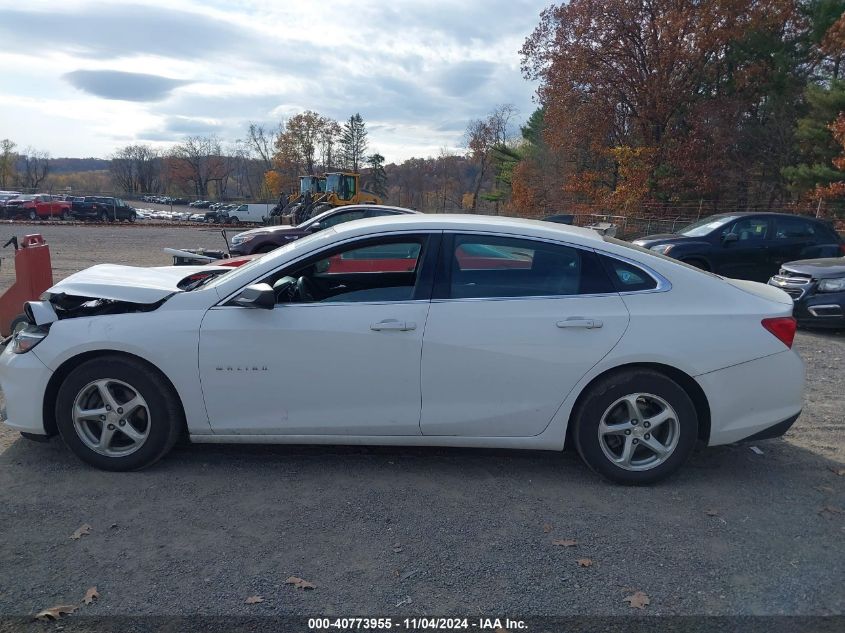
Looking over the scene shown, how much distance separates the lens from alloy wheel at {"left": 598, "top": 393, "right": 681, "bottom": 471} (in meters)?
4.07

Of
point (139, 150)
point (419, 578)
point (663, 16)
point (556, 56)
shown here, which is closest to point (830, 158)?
point (663, 16)

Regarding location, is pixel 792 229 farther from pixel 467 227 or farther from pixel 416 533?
pixel 416 533

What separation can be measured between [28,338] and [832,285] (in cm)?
926

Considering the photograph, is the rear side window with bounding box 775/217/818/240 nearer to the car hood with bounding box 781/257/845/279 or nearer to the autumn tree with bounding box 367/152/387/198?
the car hood with bounding box 781/257/845/279

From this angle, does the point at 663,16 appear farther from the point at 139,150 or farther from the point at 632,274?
the point at 139,150

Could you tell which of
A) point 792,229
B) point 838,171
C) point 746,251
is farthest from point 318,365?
point 838,171

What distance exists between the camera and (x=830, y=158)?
29.4 m

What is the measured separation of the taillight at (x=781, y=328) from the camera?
4.11 m

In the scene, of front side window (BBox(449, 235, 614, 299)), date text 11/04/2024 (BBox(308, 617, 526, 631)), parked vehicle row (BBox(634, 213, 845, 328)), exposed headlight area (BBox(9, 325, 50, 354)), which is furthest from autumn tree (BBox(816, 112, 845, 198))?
exposed headlight area (BBox(9, 325, 50, 354))

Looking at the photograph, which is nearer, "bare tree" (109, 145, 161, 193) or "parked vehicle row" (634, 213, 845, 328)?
"parked vehicle row" (634, 213, 845, 328)

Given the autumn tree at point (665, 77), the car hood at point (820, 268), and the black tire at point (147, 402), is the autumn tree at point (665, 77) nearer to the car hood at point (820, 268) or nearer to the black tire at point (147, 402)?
the car hood at point (820, 268)

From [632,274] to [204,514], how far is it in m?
2.86

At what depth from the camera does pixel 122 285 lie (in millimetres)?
4543

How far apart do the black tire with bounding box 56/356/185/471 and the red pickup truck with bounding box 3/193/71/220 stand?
1706 inches
